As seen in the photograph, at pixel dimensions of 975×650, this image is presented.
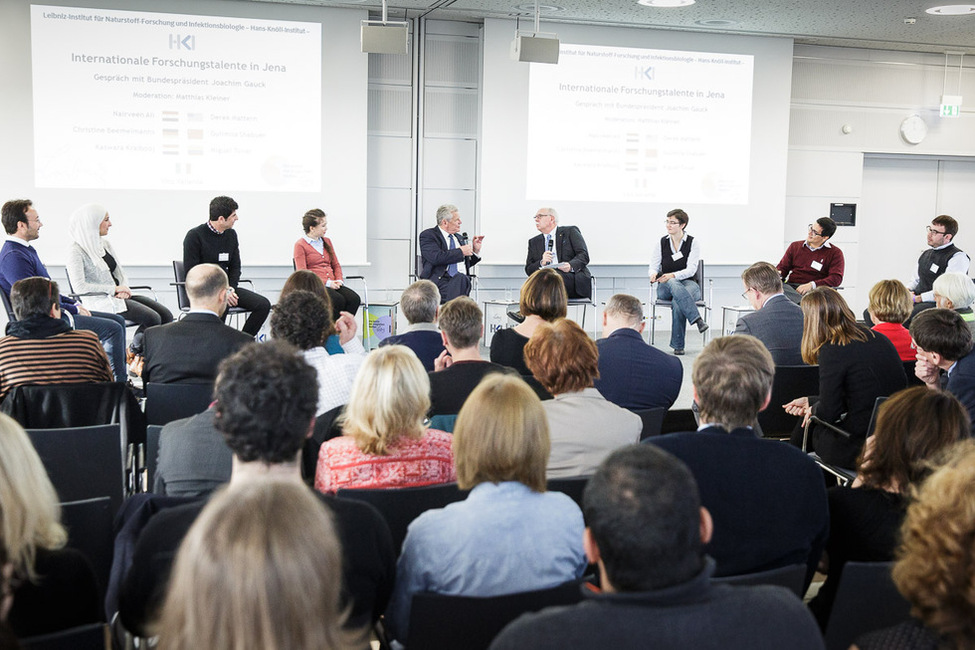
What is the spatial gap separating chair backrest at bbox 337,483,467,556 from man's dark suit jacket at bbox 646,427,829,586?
571mm

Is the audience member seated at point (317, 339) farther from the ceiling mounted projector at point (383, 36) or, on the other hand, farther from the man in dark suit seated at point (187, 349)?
the ceiling mounted projector at point (383, 36)

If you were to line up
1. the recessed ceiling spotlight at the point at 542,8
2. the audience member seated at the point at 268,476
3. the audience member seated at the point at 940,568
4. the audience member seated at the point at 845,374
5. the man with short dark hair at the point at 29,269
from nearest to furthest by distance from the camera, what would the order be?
the audience member seated at the point at 940,568, the audience member seated at the point at 268,476, the audience member seated at the point at 845,374, the man with short dark hair at the point at 29,269, the recessed ceiling spotlight at the point at 542,8

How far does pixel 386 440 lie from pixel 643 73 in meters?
7.76

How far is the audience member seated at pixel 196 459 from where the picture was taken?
102 inches

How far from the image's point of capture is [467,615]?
172 cm

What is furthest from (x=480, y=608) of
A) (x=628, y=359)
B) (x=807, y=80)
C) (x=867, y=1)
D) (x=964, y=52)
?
(x=964, y=52)

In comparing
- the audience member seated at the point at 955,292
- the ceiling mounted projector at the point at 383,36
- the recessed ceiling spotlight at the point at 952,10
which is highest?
the recessed ceiling spotlight at the point at 952,10

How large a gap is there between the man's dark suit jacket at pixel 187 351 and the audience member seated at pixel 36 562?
7.15 ft

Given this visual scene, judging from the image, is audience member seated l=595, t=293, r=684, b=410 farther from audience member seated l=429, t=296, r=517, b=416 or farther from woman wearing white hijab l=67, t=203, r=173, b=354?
woman wearing white hijab l=67, t=203, r=173, b=354

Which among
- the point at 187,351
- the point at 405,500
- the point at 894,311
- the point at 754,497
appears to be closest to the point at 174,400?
the point at 187,351

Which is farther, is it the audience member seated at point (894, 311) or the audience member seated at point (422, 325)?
the audience member seated at point (894, 311)

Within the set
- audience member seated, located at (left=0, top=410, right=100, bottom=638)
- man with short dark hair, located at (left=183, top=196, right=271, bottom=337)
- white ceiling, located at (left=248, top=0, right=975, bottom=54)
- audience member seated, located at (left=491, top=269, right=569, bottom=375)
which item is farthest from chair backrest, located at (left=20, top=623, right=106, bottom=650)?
white ceiling, located at (left=248, top=0, right=975, bottom=54)

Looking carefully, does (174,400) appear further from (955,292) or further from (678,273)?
(678,273)

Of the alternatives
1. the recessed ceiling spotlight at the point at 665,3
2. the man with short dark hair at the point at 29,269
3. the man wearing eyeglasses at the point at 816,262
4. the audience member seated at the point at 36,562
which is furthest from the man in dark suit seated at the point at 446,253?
the audience member seated at the point at 36,562
